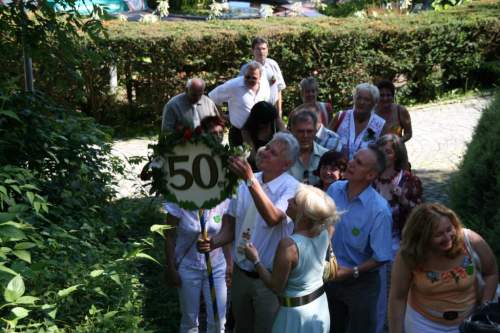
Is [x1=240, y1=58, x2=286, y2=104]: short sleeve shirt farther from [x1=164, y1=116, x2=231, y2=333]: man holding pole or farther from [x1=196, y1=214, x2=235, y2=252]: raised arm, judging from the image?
[x1=196, y1=214, x2=235, y2=252]: raised arm

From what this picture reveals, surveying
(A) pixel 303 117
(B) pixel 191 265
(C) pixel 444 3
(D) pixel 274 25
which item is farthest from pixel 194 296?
(C) pixel 444 3

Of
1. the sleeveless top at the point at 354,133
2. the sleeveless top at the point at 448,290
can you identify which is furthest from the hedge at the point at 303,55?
the sleeveless top at the point at 448,290

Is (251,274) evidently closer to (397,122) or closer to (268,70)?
(397,122)

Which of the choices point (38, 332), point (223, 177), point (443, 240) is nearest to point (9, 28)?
point (223, 177)

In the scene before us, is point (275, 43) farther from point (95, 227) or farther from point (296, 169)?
point (95, 227)

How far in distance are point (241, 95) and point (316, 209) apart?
457 centimetres

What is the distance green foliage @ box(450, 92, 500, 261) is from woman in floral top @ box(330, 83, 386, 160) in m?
0.93

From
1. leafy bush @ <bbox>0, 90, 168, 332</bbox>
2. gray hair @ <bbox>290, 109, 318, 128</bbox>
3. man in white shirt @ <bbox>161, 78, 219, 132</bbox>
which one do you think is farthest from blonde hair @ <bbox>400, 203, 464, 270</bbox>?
man in white shirt @ <bbox>161, 78, 219, 132</bbox>

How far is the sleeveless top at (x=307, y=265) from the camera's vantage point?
4277 millimetres

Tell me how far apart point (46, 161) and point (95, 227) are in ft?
3.00

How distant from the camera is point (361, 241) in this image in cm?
495

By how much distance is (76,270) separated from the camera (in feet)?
14.0

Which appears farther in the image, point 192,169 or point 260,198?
point 192,169

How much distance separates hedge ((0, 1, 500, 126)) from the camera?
43.2 ft
